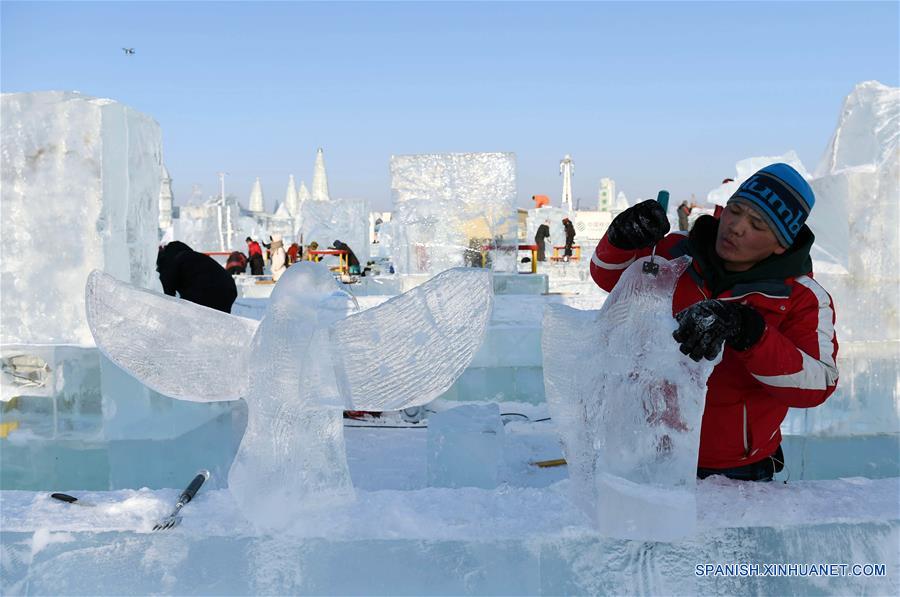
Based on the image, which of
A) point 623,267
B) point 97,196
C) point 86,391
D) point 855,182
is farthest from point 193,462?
point 855,182

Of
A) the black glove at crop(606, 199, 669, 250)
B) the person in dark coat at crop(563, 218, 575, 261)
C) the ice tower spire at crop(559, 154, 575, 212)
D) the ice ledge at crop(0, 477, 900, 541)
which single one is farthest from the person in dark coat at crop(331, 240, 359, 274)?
the ice tower spire at crop(559, 154, 575, 212)

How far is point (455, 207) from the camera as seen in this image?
349 inches

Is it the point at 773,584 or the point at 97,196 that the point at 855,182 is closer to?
the point at 773,584

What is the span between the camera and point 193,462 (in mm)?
3623

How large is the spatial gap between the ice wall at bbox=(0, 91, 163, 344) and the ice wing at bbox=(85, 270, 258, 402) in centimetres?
232

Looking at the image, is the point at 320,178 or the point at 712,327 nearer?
the point at 712,327

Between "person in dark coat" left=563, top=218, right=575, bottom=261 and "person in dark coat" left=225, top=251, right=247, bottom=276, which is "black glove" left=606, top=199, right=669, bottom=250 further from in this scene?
"person in dark coat" left=563, top=218, right=575, bottom=261

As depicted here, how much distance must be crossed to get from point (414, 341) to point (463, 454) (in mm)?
1356

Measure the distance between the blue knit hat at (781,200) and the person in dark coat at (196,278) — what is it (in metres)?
3.64

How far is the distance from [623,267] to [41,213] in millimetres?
3241

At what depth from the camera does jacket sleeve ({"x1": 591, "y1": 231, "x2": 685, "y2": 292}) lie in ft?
5.93

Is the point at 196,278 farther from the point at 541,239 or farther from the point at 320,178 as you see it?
the point at 320,178

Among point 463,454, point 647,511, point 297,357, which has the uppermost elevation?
point 297,357

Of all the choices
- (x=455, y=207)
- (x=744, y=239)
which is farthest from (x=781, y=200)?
(x=455, y=207)
